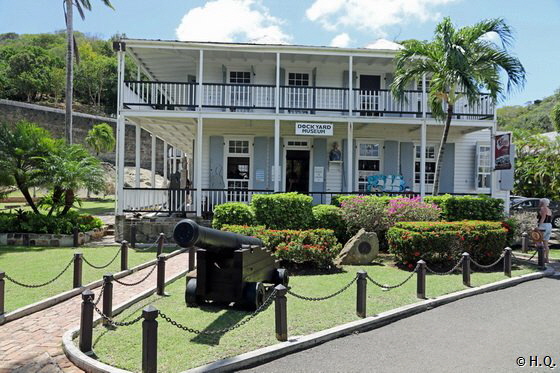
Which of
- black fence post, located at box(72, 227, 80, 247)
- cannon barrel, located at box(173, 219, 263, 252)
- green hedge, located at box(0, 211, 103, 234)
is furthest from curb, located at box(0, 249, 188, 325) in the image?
green hedge, located at box(0, 211, 103, 234)

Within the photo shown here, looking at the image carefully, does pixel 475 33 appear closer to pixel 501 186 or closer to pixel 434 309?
pixel 501 186

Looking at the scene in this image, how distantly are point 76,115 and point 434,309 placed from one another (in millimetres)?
45121

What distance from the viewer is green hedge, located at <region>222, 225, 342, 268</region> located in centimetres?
956

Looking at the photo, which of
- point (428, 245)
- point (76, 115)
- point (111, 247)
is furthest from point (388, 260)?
point (76, 115)

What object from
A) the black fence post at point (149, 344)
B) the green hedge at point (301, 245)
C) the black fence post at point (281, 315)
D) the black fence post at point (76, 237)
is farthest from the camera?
the black fence post at point (76, 237)

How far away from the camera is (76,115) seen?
4459 centimetres

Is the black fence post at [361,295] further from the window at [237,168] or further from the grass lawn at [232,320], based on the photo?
the window at [237,168]

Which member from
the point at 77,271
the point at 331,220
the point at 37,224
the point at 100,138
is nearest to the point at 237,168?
the point at 331,220

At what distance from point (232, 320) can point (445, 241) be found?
608 centimetres

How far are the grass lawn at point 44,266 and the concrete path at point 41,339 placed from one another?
63 cm

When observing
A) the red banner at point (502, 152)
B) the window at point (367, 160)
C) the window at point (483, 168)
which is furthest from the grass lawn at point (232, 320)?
the window at point (483, 168)

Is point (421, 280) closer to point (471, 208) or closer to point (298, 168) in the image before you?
point (471, 208)

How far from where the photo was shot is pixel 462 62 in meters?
12.5

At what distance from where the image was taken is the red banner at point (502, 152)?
1504 cm
